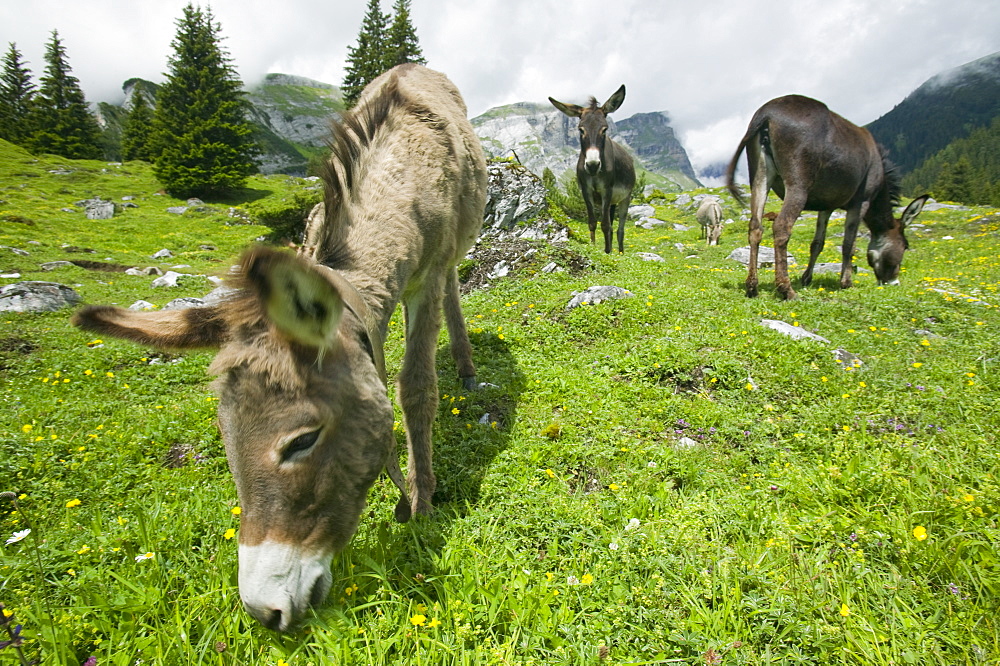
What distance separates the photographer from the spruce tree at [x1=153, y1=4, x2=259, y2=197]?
32.2 m

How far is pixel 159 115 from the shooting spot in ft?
113

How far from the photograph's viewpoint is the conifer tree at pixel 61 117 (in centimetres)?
4372

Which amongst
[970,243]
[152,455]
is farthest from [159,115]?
[970,243]

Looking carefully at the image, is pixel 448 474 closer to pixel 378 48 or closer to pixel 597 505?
pixel 597 505

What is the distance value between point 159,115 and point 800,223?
147ft

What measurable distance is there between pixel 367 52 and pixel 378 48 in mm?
1265

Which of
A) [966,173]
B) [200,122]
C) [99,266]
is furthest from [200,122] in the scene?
[966,173]

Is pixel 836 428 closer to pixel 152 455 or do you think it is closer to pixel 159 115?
pixel 152 455

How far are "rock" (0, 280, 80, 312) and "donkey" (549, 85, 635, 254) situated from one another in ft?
37.0

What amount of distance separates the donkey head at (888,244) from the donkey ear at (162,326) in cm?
1179

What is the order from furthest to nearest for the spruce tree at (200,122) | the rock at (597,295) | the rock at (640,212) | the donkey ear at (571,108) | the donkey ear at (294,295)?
the spruce tree at (200,122) → the rock at (640,212) → the donkey ear at (571,108) → the rock at (597,295) → the donkey ear at (294,295)

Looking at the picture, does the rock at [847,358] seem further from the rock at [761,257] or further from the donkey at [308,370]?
the rock at [761,257]

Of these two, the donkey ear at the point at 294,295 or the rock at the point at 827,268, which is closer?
the donkey ear at the point at 294,295

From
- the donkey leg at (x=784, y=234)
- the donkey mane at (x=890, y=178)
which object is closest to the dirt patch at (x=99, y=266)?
the donkey leg at (x=784, y=234)
